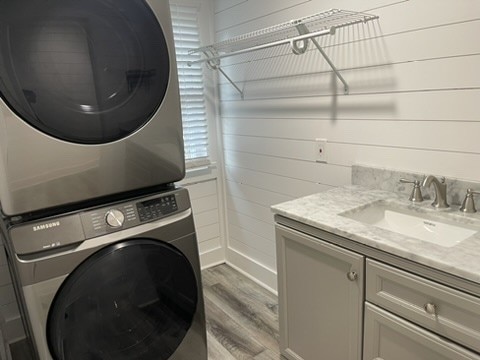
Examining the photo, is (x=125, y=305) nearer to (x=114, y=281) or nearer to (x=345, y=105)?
(x=114, y=281)

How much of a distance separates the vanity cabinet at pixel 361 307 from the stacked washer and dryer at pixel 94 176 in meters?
0.51

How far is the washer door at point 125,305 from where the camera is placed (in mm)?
1189

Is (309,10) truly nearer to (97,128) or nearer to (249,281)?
(97,128)

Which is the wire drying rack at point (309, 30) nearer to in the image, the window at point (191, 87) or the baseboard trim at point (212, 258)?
the window at point (191, 87)

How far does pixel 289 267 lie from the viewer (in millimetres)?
1627

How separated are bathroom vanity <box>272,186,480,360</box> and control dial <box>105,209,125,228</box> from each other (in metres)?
0.67

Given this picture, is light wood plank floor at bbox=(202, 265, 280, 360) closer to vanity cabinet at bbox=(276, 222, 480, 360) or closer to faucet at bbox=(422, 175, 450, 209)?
vanity cabinet at bbox=(276, 222, 480, 360)

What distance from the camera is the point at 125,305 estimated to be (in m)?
1.32

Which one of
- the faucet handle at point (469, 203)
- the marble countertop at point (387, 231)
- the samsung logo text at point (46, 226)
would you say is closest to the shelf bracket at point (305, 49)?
the marble countertop at point (387, 231)

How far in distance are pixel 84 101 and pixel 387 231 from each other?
113cm

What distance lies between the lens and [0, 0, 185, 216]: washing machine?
1028 millimetres

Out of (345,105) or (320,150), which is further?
(320,150)

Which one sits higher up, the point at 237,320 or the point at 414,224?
the point at 414,224

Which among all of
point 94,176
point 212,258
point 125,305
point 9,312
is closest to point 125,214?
point 94,176
